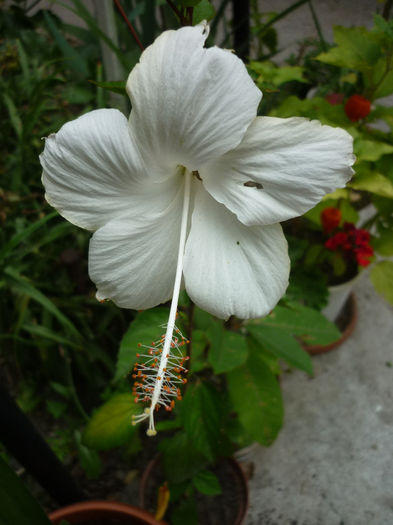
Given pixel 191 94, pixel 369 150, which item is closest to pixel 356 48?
pixel 369 150

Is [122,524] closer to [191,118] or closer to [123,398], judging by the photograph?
[123,398]

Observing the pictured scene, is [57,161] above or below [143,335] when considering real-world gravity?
above

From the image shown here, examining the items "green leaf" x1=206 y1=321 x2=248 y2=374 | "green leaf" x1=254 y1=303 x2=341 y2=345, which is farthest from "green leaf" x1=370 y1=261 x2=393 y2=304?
"green leaf" x1=206 y1=321 x2=248 y2=374

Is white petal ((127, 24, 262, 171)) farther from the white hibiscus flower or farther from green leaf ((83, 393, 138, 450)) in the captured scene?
green leaf ((83, 393, 138, 450))

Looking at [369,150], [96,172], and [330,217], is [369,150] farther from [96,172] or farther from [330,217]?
[96,172]

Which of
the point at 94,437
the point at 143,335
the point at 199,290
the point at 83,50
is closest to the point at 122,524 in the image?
the point at 94,437

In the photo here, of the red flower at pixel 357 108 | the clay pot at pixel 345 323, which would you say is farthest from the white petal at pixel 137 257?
the clay pot at pixel 345 323

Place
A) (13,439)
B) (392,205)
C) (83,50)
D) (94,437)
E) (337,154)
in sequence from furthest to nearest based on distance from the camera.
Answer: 1. (83,50)
2. (392,205)
3. (94,437)
4. (13,439)
5. (337,154)
